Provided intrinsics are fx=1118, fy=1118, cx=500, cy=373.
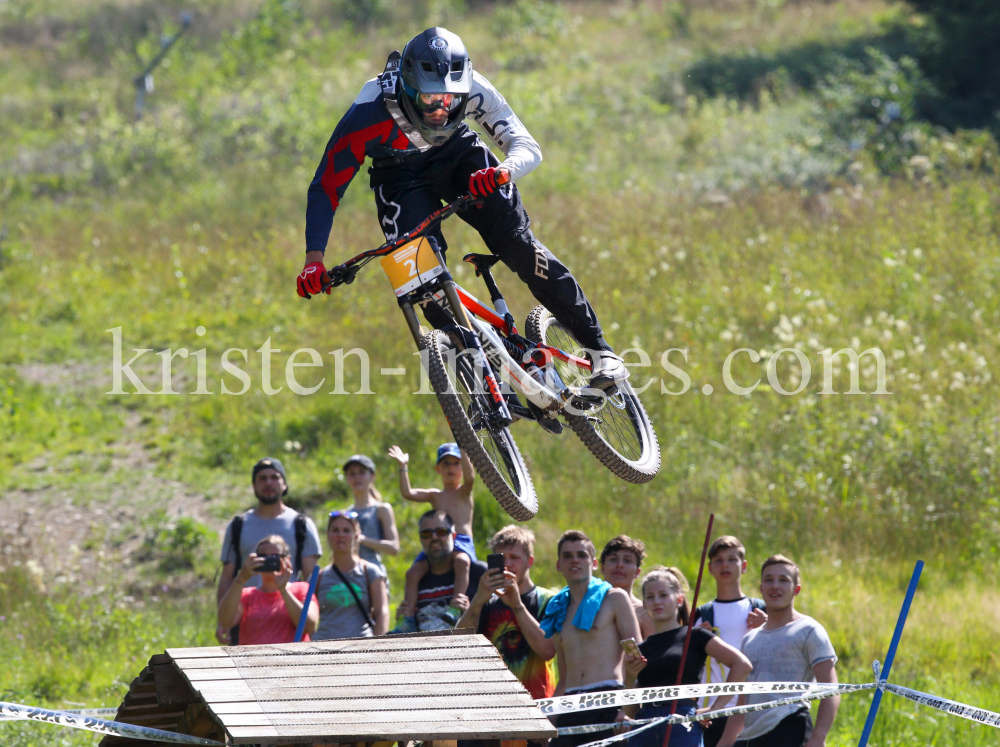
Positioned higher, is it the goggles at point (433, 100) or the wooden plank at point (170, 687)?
the goggles at point (433, 100)

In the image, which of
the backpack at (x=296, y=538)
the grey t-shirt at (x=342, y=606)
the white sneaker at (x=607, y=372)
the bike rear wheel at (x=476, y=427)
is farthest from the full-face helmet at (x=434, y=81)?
the backpack at (x=296, y=538)

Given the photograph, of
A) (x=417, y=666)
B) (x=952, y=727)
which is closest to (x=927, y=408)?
(x=952, y=727)

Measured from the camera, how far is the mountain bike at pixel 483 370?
5.69 m

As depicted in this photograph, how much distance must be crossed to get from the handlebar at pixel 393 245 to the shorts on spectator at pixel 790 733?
3396 millimetres

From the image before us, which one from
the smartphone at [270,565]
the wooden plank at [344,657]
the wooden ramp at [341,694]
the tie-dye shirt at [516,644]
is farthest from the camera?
A: the smartphone at [270,565]

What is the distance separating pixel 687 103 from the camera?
24062 millimetres

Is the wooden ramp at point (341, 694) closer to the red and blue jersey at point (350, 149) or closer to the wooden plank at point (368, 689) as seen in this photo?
the wooden plank at point (368, 689)

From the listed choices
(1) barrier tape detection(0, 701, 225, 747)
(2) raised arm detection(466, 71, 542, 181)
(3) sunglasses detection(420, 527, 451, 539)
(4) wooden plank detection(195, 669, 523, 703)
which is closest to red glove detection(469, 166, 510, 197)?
(2) raised arm detection(466, 71, 542, 181)

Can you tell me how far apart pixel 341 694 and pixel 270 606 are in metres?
2.34

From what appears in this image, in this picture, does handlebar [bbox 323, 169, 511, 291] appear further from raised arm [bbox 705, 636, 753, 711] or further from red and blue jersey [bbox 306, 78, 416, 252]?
raised arm [bbox 705, 636, 753, 711]

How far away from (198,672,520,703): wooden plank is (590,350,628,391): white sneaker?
194 centimetres

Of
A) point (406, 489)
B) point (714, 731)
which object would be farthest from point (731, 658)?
point (406, 489)

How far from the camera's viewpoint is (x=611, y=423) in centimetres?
701

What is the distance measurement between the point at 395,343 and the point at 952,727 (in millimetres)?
8360
